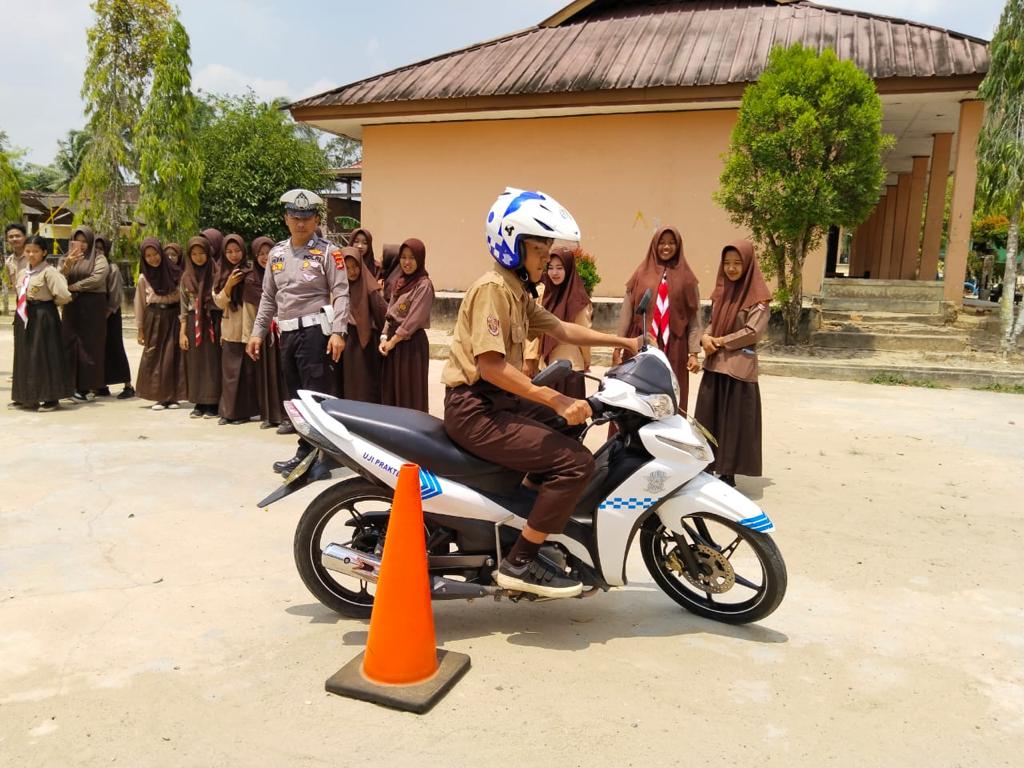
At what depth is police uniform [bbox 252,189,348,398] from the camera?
5922 mm

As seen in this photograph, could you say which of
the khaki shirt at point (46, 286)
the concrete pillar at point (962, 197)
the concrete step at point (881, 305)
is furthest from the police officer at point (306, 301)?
the concrete pillar at point (962, 197)

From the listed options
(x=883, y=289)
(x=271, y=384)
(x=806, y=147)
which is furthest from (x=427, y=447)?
(x=883, y=289)

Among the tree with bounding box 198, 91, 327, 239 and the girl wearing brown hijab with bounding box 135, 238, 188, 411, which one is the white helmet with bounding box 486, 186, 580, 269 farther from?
the tree with bounding box 198, 91, 327, 239

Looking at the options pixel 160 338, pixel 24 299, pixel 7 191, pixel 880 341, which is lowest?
pixel 160 338

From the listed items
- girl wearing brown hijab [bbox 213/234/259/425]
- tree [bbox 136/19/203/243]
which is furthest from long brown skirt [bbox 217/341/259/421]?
tree [bbox 136/19/203/243]

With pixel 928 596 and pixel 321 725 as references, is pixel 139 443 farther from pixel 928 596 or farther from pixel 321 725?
pixel 928 596

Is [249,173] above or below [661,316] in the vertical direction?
above

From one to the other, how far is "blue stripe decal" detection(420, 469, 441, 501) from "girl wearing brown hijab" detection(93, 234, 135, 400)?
266 inches

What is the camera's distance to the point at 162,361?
8547mm

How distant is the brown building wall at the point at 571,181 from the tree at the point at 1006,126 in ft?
11.2

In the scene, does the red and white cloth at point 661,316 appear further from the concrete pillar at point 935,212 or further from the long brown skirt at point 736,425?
the concrete pillar at point 935,212

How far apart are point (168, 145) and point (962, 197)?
16030mm

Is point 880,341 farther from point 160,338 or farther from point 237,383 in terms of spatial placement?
point 160,338

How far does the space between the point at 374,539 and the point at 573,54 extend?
14343mm
